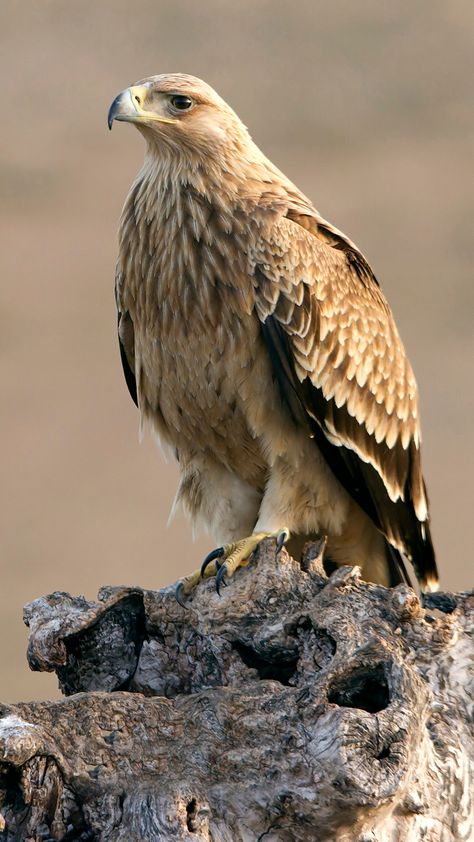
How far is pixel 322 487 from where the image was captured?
440 cm

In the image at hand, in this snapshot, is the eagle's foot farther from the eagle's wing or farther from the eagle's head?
the eagle's head

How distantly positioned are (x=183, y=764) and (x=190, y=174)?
7.57 ft

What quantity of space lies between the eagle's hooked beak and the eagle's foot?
1.50 meters

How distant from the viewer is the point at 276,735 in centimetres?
281

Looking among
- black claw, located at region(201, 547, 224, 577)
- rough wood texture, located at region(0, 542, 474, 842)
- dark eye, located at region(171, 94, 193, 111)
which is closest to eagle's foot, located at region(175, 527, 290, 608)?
black claw, located at region(201, 547, 224, 577)

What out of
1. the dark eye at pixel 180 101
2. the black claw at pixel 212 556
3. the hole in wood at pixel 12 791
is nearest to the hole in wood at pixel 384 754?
the hole in wood at pixel 12 791

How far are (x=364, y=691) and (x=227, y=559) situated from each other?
1.08m

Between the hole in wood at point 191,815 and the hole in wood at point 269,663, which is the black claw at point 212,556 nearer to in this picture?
the hole in wood at point 269,663

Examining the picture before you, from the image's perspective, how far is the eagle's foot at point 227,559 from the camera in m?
3.88

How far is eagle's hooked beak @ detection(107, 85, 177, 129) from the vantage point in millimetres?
4184

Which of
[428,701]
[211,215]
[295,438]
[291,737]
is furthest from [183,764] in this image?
[211,215]

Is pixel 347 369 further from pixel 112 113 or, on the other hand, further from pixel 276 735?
pixel 276 735

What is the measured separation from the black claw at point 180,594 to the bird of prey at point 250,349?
0.10 ft

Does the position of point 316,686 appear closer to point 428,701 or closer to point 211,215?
point 428,701
